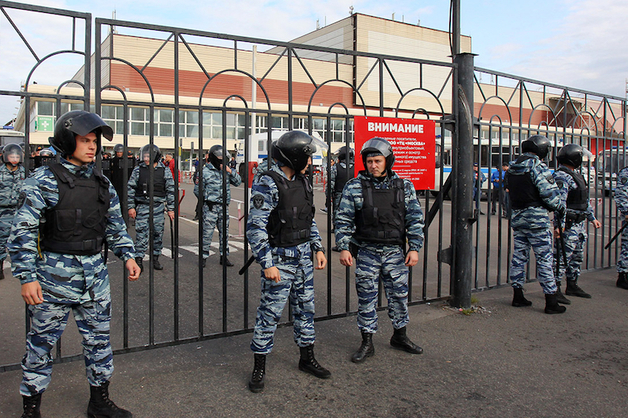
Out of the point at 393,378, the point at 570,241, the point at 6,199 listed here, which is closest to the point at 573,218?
the point at 570,241

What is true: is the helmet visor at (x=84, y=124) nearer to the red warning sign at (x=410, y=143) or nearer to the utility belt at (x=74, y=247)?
the utility belt at (x=74, y=247)

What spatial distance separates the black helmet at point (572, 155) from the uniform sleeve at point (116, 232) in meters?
5.27

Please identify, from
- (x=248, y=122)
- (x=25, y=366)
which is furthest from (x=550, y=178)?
(x=25, y=366)

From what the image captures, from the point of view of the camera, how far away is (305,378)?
3629 millimetres

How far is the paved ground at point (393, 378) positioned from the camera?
10.4 feet

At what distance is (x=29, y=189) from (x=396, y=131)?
11.2 ft

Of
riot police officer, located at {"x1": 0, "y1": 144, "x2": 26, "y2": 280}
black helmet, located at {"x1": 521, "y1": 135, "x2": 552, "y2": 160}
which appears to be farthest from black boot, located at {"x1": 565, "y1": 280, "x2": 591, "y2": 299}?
riot police officer, located at {"x1": 0, "y1": 144, "x2": 26, "y2": 280}

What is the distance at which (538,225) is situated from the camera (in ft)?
17.5

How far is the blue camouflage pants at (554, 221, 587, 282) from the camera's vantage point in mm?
5926

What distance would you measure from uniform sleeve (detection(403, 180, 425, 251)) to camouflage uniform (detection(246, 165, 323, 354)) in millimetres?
858

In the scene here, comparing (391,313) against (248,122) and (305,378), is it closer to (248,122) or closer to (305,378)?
(305,378)

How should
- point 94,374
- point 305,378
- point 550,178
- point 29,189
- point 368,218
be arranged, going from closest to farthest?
point 29,189
point 94,374
point 305,378
point 368,218
point 550,178

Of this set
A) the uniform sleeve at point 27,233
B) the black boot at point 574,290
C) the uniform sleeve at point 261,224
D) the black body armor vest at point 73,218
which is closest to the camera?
the uniform sleeve at point 27,233

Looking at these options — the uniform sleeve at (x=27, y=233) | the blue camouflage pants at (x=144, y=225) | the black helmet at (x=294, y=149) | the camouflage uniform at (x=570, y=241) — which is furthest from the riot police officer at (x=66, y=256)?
the camouflage uniform at (x=570, y=241)
